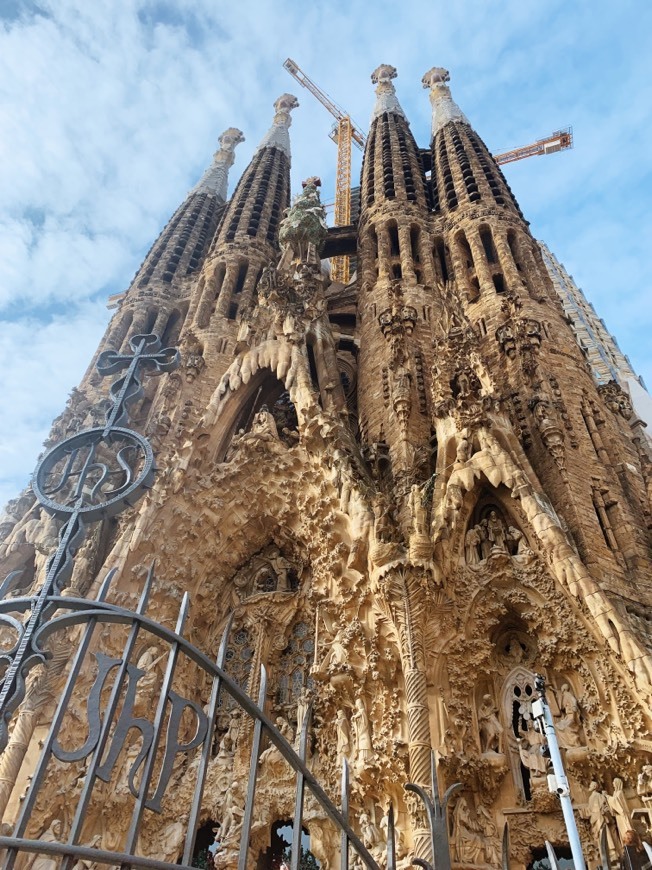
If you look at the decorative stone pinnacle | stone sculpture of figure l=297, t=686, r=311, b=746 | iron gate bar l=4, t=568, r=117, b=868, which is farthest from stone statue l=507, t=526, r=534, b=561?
the decorative stone pinnacle

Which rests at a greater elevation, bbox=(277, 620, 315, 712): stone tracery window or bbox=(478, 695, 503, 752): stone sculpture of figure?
bbox=(277, 620, 315, 712): stone tracery window

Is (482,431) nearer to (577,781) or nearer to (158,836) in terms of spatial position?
(577,781)

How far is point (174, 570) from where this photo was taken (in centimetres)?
1103

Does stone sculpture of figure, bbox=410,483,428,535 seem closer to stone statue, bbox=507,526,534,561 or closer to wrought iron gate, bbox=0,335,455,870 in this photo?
stone statue, bbox=507,526,534,561

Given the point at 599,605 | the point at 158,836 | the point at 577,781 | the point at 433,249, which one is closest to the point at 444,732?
the point at 577,781

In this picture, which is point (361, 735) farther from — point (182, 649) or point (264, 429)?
point (182, 649)

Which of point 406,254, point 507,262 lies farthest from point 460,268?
point 406,254

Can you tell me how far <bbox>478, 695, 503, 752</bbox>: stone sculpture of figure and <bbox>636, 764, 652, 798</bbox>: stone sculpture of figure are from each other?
1600mm

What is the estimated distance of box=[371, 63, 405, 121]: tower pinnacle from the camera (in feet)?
92.3

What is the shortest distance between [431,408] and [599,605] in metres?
5.49

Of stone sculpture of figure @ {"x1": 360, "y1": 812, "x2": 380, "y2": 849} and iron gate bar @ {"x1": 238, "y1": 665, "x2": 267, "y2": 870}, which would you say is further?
stone sculpture of figure @ {"x1": 360, "y1": 812, "x2": 380, "y2": 849}

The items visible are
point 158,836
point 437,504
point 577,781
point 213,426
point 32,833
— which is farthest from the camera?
point 213,426

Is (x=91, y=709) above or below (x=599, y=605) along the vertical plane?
below

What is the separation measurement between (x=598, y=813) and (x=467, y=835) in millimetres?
1360
